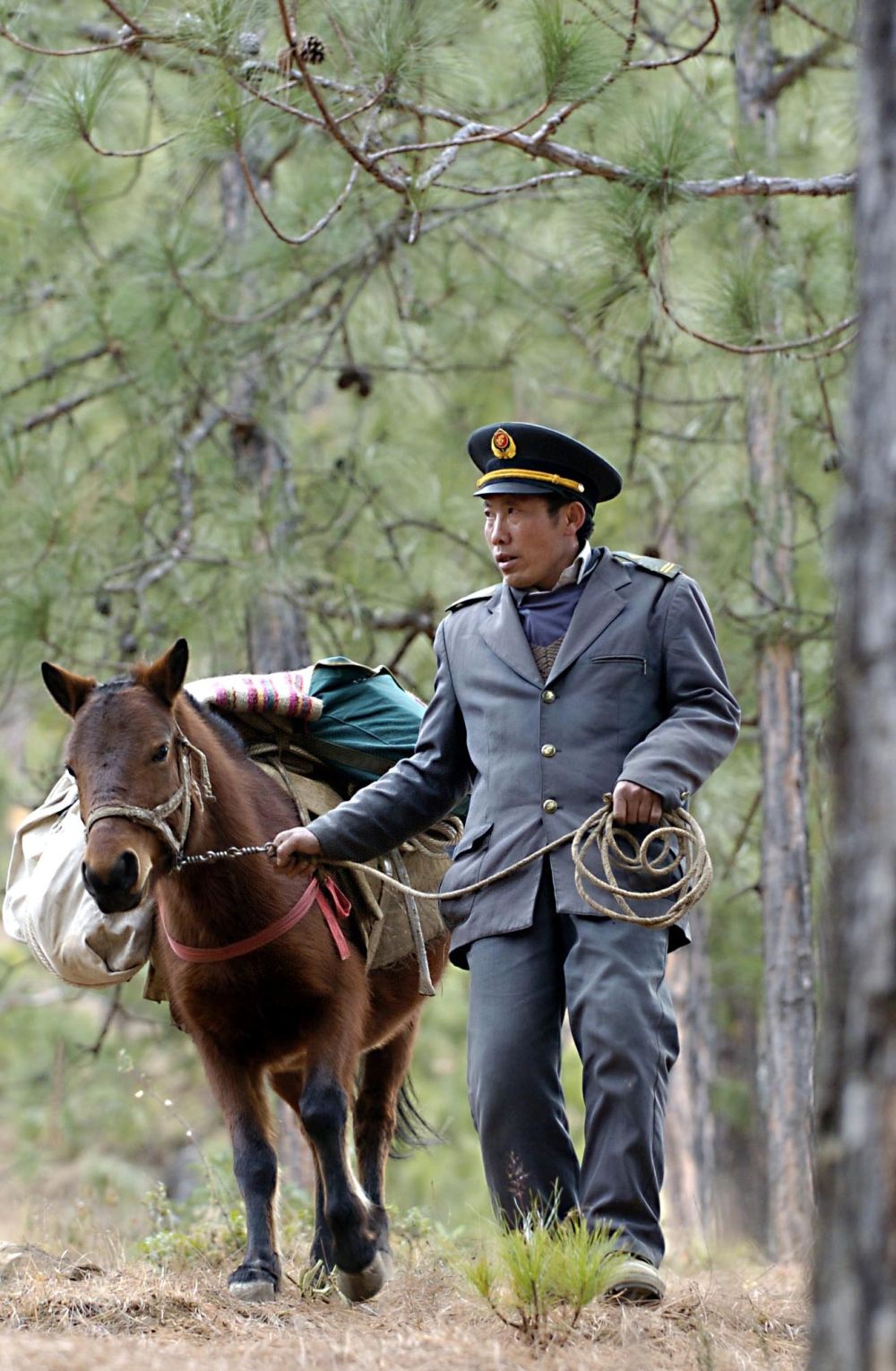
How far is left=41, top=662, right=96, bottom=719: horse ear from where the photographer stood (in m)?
4.71

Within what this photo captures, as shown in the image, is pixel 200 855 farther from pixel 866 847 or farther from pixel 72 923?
pixel 866 847

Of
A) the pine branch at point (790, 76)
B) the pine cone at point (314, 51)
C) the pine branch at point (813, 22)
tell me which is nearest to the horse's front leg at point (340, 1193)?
the pine cone at point (314, 51)

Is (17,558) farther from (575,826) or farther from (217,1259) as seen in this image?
(575,826)

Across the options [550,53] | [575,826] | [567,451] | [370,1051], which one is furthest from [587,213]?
[370,1051]

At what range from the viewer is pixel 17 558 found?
7.75 meters

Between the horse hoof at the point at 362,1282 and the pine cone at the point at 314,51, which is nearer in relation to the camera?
the horse hoof at the point at 362,1282

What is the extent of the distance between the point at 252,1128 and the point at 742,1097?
13003 millimetres

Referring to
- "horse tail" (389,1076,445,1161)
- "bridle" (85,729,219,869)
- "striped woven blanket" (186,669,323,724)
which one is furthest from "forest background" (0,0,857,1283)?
"bridle" (85,729,219,869)

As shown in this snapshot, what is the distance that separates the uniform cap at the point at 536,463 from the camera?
4.72 meters

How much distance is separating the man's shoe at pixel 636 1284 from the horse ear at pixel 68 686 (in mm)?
2212

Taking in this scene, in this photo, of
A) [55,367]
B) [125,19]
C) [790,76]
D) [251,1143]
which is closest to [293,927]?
[251,1143]

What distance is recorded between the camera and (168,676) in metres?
4.79

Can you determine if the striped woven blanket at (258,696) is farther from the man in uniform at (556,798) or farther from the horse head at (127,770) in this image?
the man in uniform at (556,798)

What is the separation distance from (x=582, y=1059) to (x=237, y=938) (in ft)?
3.99
